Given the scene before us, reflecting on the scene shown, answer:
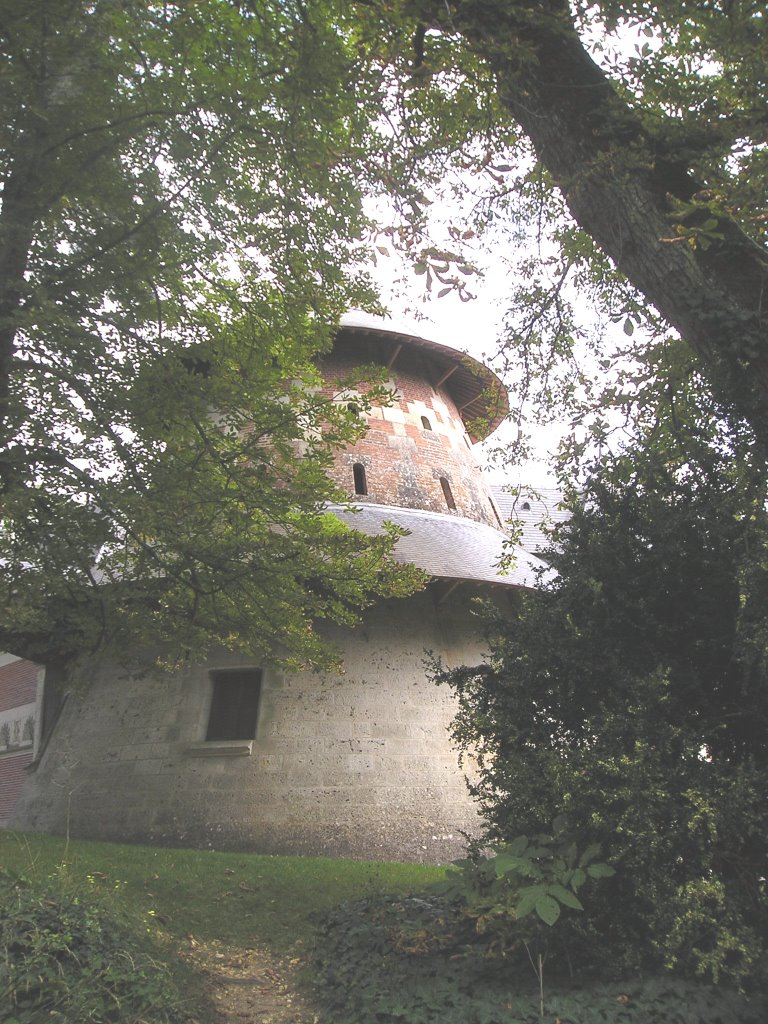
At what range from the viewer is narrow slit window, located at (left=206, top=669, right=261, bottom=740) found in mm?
Result: 9016

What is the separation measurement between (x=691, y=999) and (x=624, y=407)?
4057mm

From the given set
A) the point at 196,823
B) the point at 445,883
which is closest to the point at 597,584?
the point at 445,883

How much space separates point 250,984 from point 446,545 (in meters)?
6.34

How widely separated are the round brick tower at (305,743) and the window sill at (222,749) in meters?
0.02

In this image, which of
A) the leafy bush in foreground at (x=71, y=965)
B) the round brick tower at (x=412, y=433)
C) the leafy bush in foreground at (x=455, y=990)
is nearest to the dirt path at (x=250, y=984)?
the leafy bush in foreground at (x=455, y=990)

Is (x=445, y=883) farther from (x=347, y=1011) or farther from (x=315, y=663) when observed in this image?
(x=315, y=663)

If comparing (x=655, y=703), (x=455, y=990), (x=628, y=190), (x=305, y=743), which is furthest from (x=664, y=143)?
(x=305, y=743)

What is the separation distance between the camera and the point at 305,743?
8.52m

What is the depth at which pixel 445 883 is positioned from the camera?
3.87 meters

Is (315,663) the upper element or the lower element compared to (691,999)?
upper

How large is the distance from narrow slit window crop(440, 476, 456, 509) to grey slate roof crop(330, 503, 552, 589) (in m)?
0.40

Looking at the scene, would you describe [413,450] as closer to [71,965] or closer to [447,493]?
[447,493]

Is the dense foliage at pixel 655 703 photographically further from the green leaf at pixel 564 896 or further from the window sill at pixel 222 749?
the window sill at pixel 222 749

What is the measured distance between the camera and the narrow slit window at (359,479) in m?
10.9
